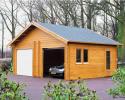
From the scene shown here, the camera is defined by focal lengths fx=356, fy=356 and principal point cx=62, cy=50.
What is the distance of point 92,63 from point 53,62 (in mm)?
4353

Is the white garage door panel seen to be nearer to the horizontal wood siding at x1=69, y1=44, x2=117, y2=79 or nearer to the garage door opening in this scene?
the garage door opening

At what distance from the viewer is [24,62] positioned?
103ft

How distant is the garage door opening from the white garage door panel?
1.33m

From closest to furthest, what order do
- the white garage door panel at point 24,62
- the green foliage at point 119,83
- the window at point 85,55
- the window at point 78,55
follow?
the green foliage at point 119,83, the window at point 78,55, the window at point 85,55, the white garage door panel at point 24,62

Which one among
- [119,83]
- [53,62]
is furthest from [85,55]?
[119,83]

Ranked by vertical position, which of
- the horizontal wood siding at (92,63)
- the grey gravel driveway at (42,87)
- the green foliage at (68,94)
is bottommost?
the grey gravel driveway at (42,87)

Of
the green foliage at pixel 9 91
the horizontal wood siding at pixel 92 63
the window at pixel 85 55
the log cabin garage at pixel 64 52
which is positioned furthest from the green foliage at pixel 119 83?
the window at pixel 85 55

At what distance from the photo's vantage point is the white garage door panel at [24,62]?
30.6 m

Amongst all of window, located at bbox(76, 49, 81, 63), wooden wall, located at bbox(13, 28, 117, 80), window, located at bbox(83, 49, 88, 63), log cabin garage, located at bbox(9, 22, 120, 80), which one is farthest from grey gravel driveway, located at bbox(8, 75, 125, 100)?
window, located at bbox(83, 49, 88, 63)

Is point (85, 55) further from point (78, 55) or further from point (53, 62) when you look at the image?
point (53, 62)

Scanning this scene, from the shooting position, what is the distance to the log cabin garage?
26.7 metres

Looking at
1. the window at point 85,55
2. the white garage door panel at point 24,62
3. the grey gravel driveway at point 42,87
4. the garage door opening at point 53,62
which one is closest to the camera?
the grey gravel driveway at point 42,87

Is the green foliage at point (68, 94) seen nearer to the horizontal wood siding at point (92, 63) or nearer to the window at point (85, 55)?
the horizontal wood siding at point (92, 63)

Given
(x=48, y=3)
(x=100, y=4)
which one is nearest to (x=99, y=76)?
(x=100, y=4)
